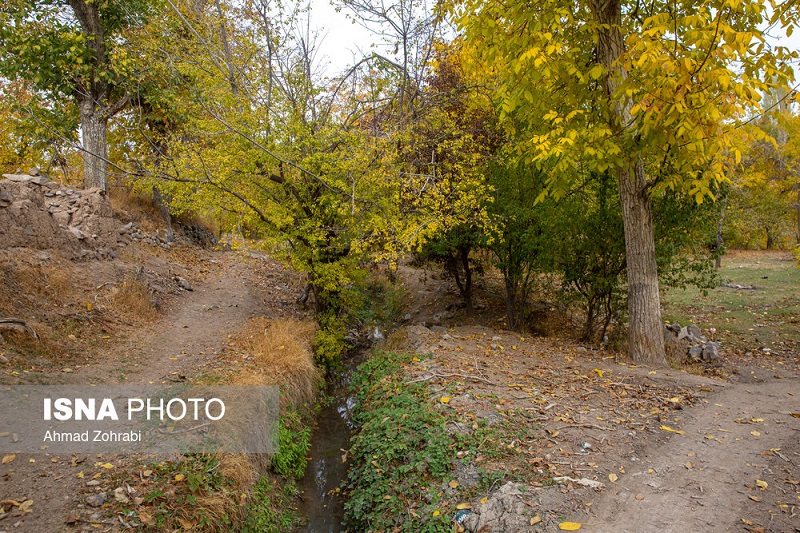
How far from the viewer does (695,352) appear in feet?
27.9

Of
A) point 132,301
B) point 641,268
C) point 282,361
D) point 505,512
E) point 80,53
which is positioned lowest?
point 505,512

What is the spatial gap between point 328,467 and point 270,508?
1.59m

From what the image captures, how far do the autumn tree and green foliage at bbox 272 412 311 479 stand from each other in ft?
17.6

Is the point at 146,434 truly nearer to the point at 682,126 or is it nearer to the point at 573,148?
the point at 573,148

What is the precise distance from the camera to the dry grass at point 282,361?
7.35 m

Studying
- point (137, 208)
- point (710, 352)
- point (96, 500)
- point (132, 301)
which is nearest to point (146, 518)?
point (96, 500)

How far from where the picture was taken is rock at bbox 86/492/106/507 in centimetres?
394

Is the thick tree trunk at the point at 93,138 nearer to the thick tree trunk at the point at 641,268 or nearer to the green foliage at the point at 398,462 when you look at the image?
the green foliage at the point at 398,462

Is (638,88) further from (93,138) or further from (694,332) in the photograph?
(93,138)

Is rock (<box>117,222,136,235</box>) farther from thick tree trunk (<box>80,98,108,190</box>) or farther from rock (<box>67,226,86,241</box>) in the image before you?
rock (<box>67,226,86,241</box>)

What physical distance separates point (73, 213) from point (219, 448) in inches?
337

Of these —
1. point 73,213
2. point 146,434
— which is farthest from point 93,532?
point 73,213

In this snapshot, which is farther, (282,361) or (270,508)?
(282,361)

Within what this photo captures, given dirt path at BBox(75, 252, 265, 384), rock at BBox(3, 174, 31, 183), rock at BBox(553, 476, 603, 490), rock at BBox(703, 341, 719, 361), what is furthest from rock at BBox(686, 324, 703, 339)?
rock at BBox(3, 174, 31, 183)
